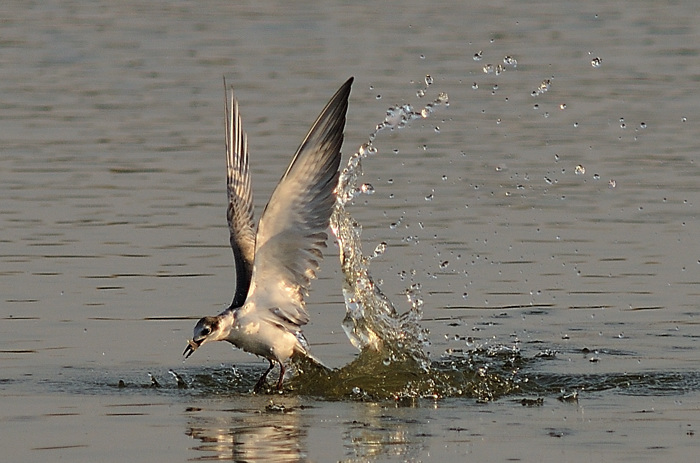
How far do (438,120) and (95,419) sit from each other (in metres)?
10.3

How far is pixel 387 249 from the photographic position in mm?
13820

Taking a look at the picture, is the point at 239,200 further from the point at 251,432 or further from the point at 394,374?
the point at 251,432

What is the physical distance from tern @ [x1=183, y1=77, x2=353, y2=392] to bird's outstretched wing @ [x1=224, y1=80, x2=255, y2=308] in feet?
0.07

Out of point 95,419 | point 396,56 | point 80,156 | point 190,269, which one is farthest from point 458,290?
point 396,56

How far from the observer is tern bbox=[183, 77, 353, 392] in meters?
10.4

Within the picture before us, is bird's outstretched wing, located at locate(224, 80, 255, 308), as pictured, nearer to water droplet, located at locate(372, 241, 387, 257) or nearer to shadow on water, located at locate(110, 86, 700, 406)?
shadow on water, located at locate(110, 86, 700, 406)

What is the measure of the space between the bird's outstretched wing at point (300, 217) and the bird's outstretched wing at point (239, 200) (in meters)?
0.29

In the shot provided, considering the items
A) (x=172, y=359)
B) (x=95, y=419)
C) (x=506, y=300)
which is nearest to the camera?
(x=95, y=419)

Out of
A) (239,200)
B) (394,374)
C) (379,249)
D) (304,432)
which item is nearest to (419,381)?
(394,374)

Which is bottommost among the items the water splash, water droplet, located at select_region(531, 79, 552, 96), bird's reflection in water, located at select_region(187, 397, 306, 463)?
bird's reflection in water, located at select_region(187, 397, 306, 463)

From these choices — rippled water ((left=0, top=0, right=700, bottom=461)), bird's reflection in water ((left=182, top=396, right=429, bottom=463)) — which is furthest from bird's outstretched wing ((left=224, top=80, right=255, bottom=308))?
bird's reflection in water ((left=182, top=396, right=429, bottom=463))

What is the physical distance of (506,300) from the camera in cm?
1252

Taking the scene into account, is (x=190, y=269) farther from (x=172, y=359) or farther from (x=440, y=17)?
(x=440, y=17)

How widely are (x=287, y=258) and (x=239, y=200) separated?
52.9 inches
